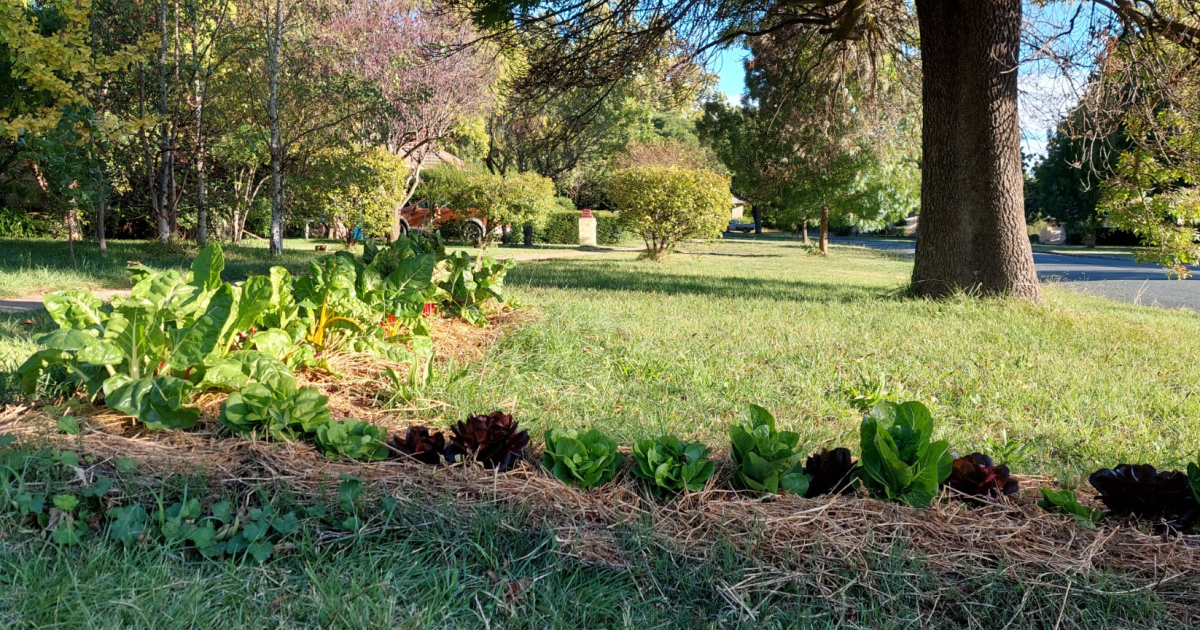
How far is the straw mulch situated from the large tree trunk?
5.59 meters

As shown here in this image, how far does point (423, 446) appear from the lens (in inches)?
100.0

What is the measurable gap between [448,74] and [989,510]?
60.0 ft

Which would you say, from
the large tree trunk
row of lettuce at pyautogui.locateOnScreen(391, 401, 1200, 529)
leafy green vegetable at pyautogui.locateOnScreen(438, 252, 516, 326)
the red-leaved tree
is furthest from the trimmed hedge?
row of lettuce at pyautogui.locateOnScreen(391, 401, 1200, 529)

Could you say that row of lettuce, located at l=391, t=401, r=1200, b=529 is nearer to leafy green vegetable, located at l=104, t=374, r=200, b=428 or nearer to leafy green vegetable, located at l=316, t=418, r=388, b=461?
leafy green vegetable, located at l=316, t=418, r=388, b=461

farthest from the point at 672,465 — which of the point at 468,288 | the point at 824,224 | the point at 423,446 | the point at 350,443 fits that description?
the point at 824,224

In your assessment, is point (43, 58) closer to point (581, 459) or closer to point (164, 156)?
point (164, 156)

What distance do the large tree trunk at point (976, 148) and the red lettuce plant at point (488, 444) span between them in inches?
256

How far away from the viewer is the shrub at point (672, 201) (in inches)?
589

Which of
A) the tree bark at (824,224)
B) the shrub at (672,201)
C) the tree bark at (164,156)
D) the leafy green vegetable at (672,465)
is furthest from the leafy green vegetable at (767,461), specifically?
Result: the tree bark at (824,224)

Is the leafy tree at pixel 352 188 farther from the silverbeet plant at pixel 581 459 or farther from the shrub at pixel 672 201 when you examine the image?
the silverbeet plant at pixel 581 459

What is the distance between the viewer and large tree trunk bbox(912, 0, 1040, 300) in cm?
749

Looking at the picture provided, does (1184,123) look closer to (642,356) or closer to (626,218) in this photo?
(642,356)

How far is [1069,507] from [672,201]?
1302cm

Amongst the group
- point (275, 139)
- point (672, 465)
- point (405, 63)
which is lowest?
point (672, 465)
